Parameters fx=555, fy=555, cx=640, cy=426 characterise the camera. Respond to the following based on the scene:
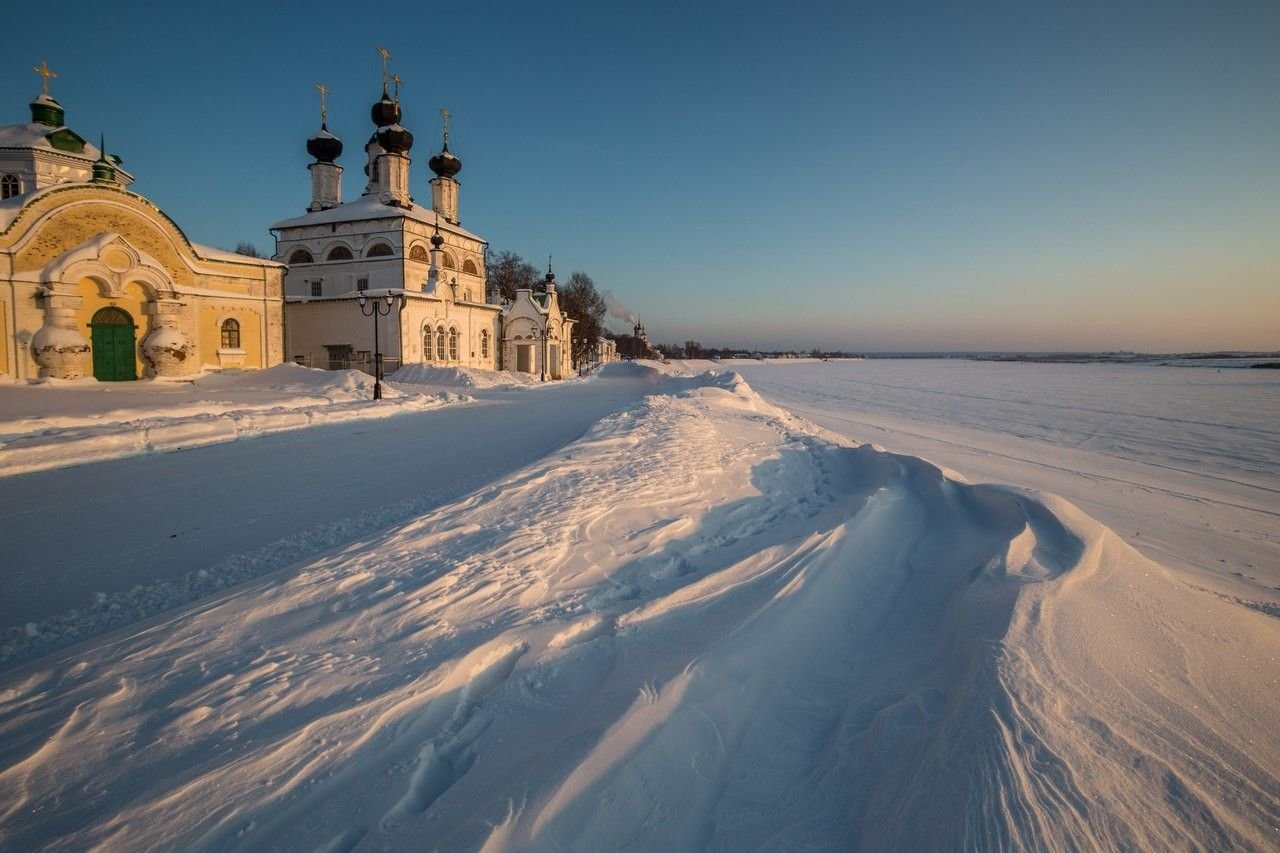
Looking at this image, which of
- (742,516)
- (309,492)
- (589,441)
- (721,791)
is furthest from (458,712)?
(589,441)

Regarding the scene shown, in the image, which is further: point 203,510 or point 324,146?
point 324,146

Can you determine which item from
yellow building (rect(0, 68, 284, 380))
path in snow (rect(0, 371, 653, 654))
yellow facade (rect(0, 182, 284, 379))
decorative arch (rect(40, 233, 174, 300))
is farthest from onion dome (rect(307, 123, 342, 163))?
path in snow (rect(0, 371, 653, 654))

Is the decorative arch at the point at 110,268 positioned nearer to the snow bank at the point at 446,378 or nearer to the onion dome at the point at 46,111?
the snow bank at the point at 446,378

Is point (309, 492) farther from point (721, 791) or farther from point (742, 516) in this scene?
point (721, 791)

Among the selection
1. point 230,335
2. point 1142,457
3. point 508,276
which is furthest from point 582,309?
point 1142,457

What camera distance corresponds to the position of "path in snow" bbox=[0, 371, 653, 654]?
416 centimetres

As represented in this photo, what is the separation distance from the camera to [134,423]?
9.94m

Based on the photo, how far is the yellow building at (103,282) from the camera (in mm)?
16844

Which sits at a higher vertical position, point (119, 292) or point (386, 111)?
point (386, 111)

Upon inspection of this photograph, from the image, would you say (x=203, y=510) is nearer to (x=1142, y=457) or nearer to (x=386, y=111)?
(x=1142, y=457)

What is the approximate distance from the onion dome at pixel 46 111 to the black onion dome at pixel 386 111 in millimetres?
13935

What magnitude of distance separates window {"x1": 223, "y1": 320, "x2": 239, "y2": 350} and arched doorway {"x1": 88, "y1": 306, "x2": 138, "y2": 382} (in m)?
3.20

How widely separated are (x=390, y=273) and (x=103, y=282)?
44.4 ft

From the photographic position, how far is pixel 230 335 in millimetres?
22766
